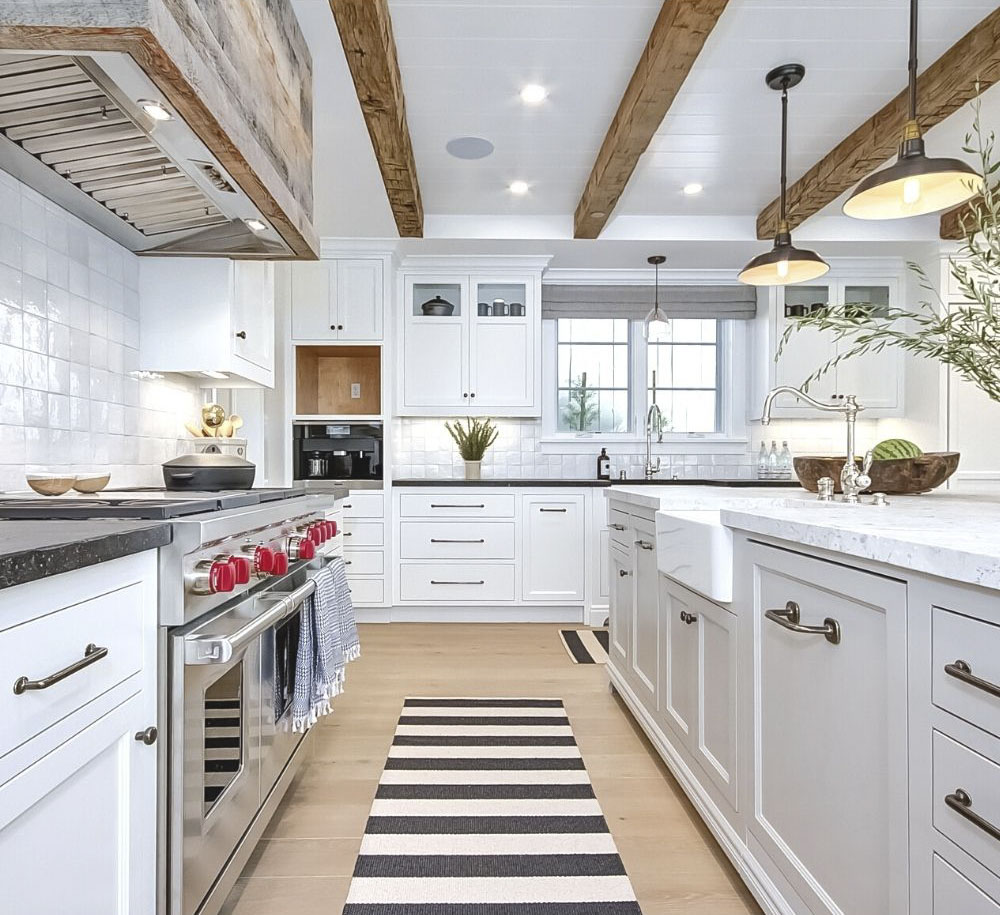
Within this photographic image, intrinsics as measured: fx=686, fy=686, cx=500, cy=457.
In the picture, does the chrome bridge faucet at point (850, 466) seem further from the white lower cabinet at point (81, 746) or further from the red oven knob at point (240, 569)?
the white lower cabinet at point (81, 746)

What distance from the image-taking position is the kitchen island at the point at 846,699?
816 millimetres

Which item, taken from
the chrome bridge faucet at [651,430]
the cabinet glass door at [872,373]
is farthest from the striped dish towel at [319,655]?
the cabinet glass door at [872,373]

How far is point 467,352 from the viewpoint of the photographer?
178 inches

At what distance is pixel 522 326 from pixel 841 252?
6.85 ft

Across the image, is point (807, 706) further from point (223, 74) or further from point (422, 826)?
point (223, 74)

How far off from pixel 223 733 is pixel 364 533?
9.24ft

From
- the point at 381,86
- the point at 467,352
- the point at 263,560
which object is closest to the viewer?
the point at 263,560

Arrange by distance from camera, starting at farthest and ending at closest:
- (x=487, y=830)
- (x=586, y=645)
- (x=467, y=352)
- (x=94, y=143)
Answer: (x=467, y=352) < (x=586, y=645) < (x=487, y=830) < (x=94, y=143)

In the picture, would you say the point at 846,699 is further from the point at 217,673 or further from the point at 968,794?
the point at 217,673

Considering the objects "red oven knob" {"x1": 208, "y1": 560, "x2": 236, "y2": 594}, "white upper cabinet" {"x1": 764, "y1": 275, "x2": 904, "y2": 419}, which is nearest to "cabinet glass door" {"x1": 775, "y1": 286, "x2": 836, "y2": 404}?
"white upper cabinet" {"x1": 764, "y1": 275, "x2": 904, "y2": 419}

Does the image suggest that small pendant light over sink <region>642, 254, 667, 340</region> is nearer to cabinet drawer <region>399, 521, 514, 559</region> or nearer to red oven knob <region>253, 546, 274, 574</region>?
cabinet drawer <region>399, 521, 514, 559</region>

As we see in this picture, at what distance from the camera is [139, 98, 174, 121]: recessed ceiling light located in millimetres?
1342

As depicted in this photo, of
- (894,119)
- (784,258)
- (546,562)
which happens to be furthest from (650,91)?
(546,562)

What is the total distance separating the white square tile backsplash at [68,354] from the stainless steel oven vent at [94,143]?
0.54 ft
